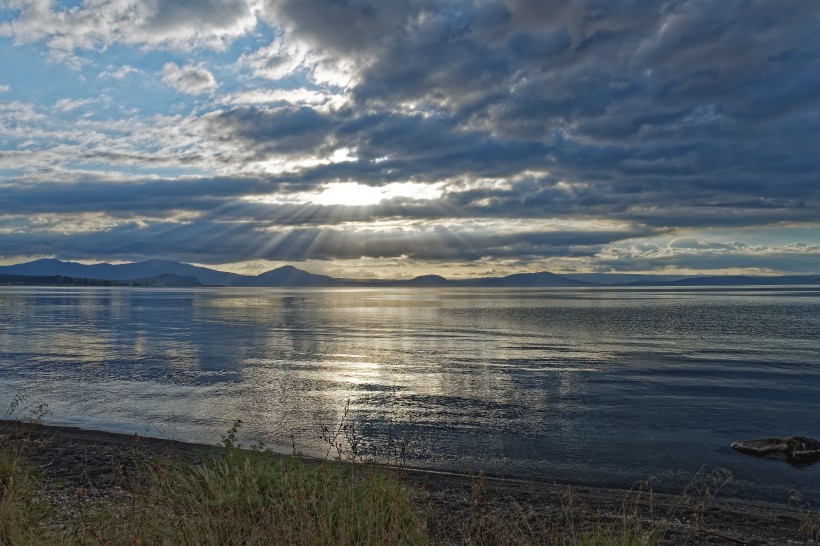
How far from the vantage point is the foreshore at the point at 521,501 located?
37.4 feet

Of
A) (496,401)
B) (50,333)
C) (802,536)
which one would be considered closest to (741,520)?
(802,536)

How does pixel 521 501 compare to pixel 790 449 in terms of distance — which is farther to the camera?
pixel 790 449

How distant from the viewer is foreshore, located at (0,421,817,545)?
37.4 ft

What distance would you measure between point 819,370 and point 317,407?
31.0 m

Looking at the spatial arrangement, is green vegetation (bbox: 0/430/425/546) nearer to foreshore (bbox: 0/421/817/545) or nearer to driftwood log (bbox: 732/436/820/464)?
foreshore (bbox: 0/421/817/545)

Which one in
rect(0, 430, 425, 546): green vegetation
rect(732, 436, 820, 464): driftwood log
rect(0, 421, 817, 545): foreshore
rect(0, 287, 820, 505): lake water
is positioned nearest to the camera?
rect(0, 430, 425, 546): green vegetation

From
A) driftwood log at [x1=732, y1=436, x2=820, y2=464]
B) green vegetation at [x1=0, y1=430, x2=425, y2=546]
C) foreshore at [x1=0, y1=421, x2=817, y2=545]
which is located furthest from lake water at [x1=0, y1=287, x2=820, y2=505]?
green vegetation at [x1=0, y1=430, x2=425, y2=546]

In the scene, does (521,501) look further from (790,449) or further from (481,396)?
(481,396)

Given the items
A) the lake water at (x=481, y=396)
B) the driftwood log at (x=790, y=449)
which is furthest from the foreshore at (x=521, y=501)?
the driftwood log at (x=790, y=449)

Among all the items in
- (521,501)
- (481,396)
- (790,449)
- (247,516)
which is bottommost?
(481,396)

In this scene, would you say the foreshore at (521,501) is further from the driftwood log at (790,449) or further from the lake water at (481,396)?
the driftwood log at (790,449)

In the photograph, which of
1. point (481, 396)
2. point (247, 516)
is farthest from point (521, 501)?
point (481, 396)

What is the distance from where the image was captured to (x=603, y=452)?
18750mm

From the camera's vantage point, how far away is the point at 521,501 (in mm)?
13578
